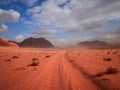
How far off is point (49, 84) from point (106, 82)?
3.38m

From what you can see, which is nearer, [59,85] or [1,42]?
[59,85]

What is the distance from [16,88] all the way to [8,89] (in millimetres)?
396

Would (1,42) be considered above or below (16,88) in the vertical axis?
above

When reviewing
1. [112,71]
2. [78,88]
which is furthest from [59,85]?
[112,71]

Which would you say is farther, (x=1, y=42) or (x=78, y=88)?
(x=1, y=42)

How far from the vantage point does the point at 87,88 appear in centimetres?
764

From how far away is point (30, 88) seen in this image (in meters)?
7.61

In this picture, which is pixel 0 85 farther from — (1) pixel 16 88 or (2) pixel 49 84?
(2) pixel 49 84

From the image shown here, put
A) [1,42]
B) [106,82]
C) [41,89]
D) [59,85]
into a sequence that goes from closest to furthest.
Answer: [41,89]
[59,85]
[106,82]
[1,42]

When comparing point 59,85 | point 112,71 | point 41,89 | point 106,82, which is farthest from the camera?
point 112,71

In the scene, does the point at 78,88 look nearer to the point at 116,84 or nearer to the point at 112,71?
the point at 116,84

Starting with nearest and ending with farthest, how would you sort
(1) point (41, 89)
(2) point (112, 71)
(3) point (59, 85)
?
(1) point (41, 89) → (3) point (59, 85) → (2) point (112, 71)

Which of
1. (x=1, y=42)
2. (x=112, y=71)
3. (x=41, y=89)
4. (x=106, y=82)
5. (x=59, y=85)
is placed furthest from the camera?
(x=1, y=42)

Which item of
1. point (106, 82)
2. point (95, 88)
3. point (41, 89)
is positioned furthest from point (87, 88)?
point (41, 89)
